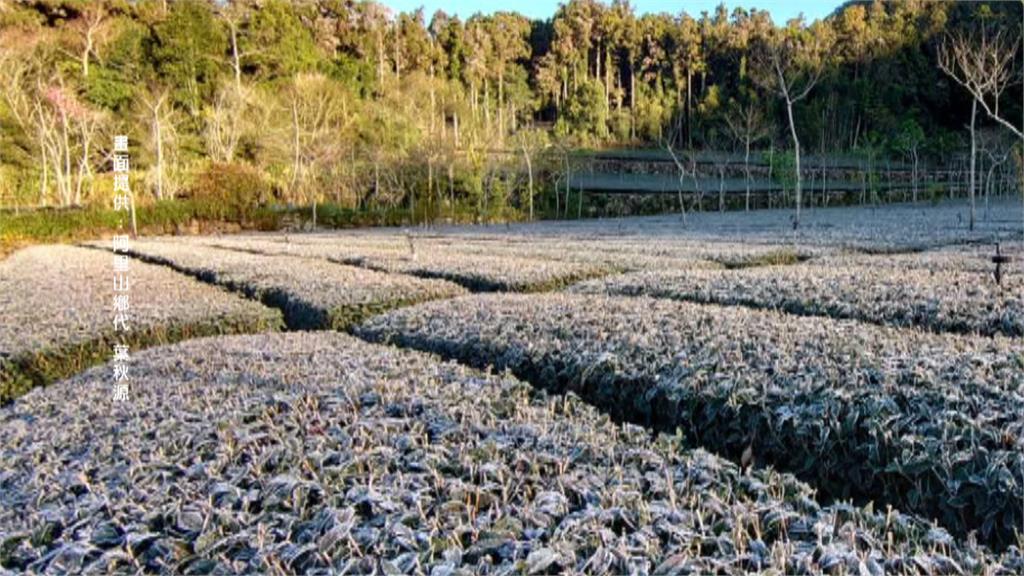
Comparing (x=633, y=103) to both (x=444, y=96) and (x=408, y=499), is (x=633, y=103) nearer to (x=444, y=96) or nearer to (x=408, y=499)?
(x=444, y=96)

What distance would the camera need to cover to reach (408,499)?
7.80ft

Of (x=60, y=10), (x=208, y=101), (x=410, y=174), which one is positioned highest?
(x=60, y=10)

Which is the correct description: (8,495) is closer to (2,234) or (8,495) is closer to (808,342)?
(808,342)

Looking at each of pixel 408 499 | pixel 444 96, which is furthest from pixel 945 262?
pixel 444 96

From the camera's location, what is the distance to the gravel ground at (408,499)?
2.01 metres

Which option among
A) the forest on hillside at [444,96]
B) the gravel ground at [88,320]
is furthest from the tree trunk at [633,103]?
the gravel ground at [88,320]

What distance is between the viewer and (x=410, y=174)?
4206 cm

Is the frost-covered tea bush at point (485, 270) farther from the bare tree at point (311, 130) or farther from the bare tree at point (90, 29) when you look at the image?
the bare tree at point (90, 29)

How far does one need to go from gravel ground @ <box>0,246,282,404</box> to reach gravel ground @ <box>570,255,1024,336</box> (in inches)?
158

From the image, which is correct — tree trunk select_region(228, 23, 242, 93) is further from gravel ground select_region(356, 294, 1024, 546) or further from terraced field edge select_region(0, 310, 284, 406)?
gravel ground select_region(356, 294, 1024, 546)

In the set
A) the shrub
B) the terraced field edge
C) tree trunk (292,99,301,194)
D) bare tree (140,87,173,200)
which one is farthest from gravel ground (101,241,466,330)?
tree trunk (292,99,301,194)

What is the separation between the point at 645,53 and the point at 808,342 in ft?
231

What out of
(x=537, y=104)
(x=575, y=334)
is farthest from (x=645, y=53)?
(x=575, y=334)

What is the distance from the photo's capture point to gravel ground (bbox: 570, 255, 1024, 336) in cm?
552
